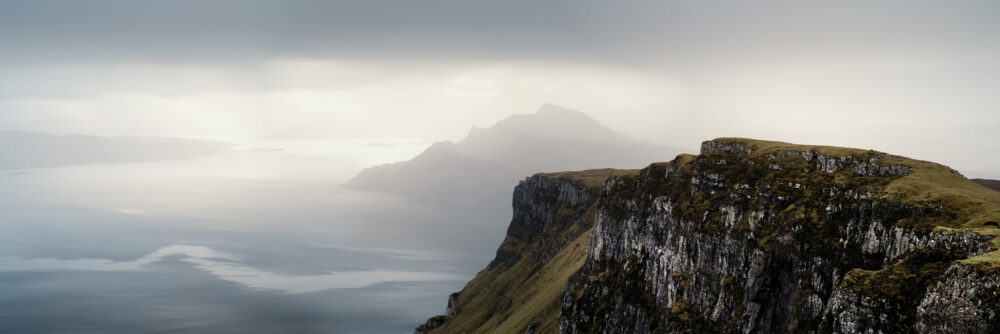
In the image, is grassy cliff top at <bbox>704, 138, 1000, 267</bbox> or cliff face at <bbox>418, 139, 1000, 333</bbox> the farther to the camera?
grassy cliff top at <bbox>704, 138, 1000, 267</bbox>

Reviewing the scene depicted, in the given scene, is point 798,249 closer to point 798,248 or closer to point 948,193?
point 798,248

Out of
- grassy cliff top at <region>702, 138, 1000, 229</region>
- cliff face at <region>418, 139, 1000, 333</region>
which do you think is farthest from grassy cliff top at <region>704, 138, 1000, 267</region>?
cliff face at <region>418, 139, 1000, 333</region>

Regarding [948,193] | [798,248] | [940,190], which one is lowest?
[798,248]

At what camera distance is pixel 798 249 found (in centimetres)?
7694

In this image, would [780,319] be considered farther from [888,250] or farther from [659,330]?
[659,330]

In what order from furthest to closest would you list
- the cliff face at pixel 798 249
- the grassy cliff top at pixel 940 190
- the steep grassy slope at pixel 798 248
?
the grassy cliff top at pixel 940 190 → the steep grassy slope at pixel 798 248 → the cliff face at pixel 798 249

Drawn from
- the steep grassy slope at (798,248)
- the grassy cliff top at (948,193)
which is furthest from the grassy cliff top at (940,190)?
the steep grassy slope at (798,248)

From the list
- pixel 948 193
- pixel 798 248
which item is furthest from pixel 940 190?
pixel 798 248

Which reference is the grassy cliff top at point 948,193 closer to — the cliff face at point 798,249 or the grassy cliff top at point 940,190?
the grassy cliff top at point 940,190

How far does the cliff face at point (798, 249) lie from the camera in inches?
1937

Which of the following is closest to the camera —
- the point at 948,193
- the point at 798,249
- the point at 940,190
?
the point at 948,193

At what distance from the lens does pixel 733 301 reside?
290ft

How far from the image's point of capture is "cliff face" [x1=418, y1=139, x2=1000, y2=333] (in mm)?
49188

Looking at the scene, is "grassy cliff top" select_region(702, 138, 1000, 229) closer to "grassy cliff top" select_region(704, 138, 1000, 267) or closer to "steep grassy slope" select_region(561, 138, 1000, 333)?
"grassy cliff top" select_region(704, 138, 1000, 267)
